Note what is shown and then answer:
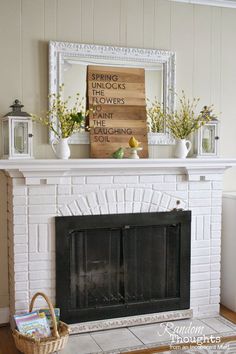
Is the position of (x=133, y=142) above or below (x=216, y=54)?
below

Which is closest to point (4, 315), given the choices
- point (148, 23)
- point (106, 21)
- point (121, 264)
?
point (121, 264)

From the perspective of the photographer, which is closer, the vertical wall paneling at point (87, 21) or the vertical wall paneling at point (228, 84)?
the vertical wall paneling at point (87, 21)

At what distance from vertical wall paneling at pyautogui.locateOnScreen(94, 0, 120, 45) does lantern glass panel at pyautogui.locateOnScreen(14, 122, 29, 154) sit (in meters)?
0.88

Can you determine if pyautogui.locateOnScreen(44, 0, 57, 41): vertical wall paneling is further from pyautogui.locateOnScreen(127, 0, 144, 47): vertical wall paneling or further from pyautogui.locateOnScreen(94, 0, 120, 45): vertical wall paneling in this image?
pyautogui.locateOnScreen(127, 0, 144, 47): vertical wall paneling

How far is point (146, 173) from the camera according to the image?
3.60 m

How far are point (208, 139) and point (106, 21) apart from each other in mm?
1215

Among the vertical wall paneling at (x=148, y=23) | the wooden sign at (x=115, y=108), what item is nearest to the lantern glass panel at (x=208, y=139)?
the wooden sign at (x=115, y=108)

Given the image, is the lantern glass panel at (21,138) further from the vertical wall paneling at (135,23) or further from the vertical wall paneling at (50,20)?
the vertical wall paneling at (135,23)

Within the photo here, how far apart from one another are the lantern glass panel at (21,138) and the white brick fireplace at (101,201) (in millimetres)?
183

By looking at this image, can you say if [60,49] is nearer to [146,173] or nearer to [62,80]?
[62,80]

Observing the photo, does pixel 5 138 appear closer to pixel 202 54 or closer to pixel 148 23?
pixel 148 23

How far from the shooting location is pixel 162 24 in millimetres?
3828

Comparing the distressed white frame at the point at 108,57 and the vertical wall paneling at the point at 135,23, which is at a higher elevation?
the vertical wall paneling at the point at 135,23

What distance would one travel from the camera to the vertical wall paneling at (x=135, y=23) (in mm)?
3734
